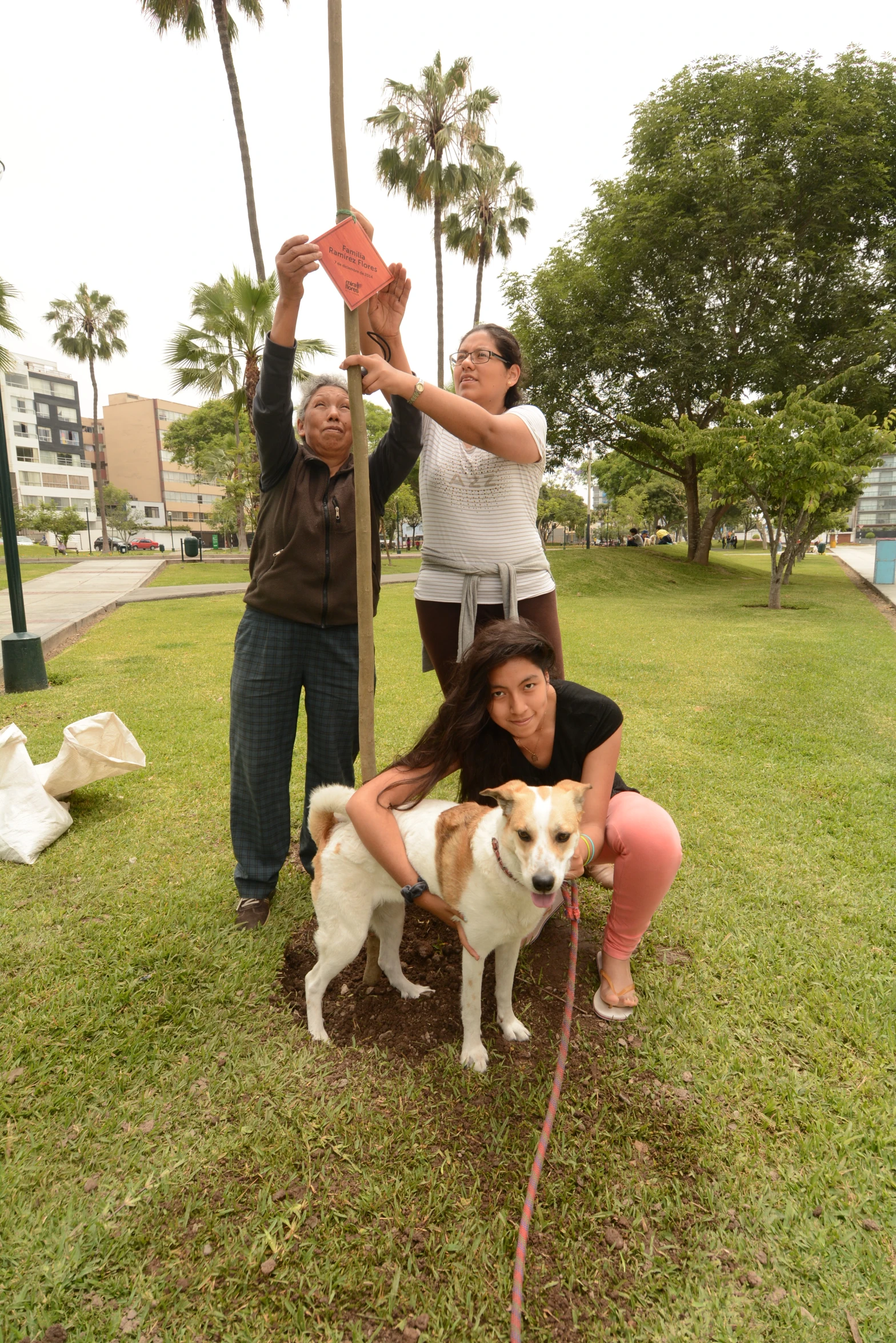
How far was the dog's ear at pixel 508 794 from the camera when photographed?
6.44 feet

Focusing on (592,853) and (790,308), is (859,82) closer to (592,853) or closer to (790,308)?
(790,308)

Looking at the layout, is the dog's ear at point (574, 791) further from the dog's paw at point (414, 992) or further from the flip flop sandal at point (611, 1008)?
the dog's paw at point (414, 992)

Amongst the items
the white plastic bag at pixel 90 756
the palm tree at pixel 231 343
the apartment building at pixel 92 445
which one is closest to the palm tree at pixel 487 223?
the palm tree at pixel 231 343

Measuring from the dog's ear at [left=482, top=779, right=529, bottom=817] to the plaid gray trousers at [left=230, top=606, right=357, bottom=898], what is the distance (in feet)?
4.02

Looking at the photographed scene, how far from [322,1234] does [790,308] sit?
1026 inches

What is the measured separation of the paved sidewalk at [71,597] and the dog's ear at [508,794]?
882cm

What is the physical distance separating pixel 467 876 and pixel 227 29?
18.2m

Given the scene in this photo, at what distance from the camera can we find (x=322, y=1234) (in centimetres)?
175

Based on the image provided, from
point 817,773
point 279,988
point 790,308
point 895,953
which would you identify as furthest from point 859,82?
point 279,988

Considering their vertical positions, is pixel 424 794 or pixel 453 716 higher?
pixel 453 716

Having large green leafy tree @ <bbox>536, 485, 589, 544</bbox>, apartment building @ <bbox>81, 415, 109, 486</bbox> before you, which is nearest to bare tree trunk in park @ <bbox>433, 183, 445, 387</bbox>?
large green leafy tree @ <bbox>536, 485, 589, 544</bbox>

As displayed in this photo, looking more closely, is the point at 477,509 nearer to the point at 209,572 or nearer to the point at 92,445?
the point at 209,572

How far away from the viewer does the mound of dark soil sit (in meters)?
2.44

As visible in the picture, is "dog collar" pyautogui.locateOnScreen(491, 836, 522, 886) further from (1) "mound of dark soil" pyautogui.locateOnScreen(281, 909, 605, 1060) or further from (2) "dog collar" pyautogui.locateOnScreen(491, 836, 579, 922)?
(1) "mound of dark soil" pyautogui.locateOnScreen(281, 909, 605, 1060)
